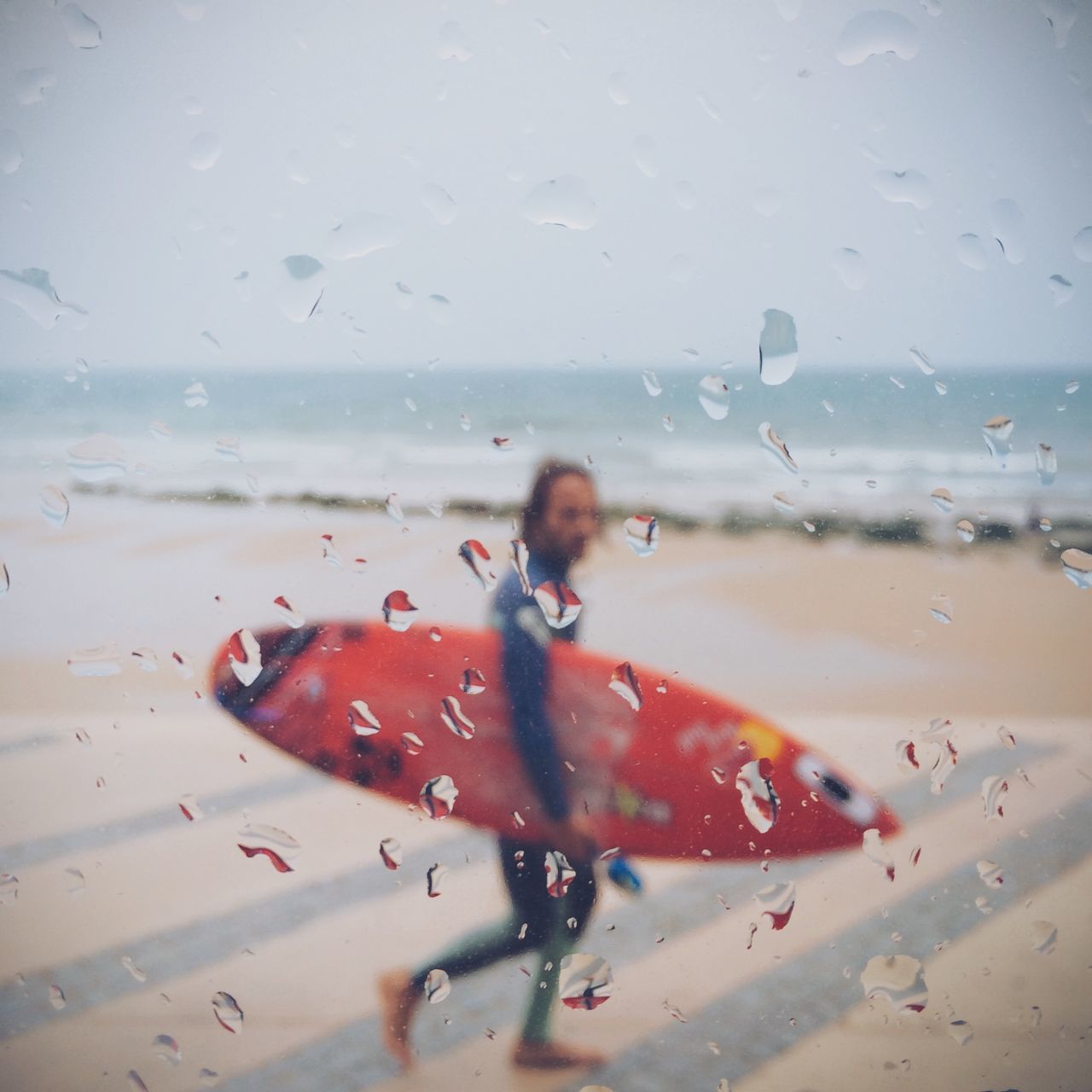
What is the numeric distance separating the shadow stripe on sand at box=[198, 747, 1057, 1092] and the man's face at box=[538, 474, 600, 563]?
42cm

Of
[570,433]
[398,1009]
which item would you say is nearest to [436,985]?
[398,1009]

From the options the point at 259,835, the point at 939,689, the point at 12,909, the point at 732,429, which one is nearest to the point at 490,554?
the point at 732,429

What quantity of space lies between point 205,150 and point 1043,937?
122 centimetres

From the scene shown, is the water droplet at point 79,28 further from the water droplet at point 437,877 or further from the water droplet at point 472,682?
the water droplet at point 437,877

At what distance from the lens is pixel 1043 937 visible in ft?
3.30

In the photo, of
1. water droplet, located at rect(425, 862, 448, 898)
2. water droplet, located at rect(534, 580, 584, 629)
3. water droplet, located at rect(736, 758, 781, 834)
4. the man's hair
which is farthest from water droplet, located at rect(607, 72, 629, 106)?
water droplet, located at rect(425, 862, 448, 898)

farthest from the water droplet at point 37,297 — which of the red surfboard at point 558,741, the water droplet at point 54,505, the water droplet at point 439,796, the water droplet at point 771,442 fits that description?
the water droplet at point 771,442

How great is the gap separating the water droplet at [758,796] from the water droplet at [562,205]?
1.95ft

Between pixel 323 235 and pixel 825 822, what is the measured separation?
803 millimetres

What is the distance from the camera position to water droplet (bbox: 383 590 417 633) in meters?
0.96

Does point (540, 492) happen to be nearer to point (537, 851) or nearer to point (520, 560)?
point (520, 560)

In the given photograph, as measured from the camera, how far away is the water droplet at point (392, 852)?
3.25 ft

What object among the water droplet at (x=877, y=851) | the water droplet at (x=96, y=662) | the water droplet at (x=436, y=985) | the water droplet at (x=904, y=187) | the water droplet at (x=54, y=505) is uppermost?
the water droplet at (x=904, y=187)

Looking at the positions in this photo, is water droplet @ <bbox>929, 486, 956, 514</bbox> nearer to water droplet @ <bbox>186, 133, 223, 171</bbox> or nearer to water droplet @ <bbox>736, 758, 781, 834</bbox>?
water droplet @ <bbox>736, 758, 781, 834</bbox>
